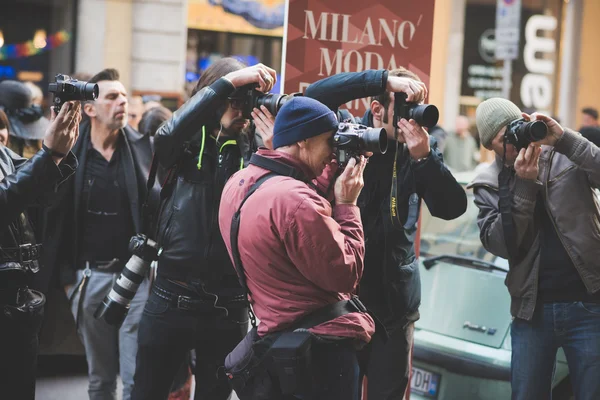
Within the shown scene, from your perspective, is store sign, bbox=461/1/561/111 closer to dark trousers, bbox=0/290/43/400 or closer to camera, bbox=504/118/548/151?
camera, bbox=504/118/548/151

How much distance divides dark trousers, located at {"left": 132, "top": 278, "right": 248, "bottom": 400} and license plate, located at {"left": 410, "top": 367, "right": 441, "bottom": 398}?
1383mm

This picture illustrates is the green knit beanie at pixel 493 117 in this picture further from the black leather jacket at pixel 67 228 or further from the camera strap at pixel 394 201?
the black leather jacket at pixel 67 228

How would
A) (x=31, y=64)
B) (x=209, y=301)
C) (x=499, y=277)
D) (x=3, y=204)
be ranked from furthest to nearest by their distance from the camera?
(x=31, y=64) < (x=499, y=277) < (x=209, y=301) < (x=3, y=204)

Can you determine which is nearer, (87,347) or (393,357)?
(393,357)

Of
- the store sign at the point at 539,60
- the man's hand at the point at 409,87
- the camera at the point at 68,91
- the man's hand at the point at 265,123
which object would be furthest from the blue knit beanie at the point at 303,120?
the store sign at the point at 539,60

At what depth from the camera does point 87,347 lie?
17.6ft

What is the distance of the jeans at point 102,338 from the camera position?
5340 mm

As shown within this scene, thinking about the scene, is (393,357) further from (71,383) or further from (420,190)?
(71,383)

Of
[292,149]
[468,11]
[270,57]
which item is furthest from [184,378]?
[468,11]

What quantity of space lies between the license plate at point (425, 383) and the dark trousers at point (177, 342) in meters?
1.38

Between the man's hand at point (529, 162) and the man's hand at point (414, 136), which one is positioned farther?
the man's hand at point (529, 162)

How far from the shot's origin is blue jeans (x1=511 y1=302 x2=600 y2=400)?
438cm

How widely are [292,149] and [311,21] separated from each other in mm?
1516

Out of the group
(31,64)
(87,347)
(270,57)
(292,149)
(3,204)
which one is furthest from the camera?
(270,57)
